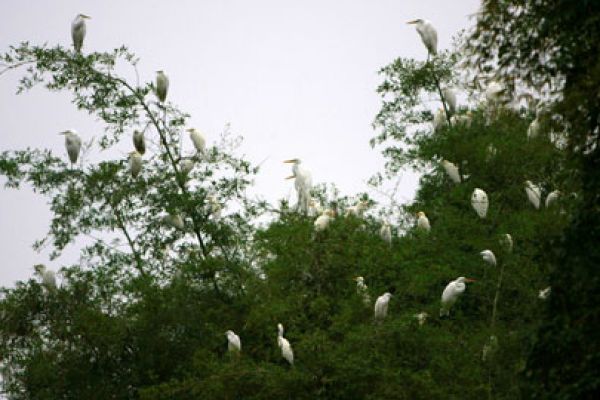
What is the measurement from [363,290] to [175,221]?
2.19m

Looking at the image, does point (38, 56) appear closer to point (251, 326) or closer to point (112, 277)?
point (112, 277)

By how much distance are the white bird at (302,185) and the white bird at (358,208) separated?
0.44 meters

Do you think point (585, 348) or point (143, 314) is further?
point (143, 314)

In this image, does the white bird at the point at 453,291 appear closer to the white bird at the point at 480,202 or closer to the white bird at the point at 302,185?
the white bird at the point at 480,202

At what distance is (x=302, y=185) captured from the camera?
1265 cm

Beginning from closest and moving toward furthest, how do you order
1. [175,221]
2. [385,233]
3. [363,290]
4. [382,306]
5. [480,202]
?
[382,306]
[363,290]
[480,202]
[175,221]
[385,233]

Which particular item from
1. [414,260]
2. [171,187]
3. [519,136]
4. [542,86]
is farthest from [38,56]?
[542,86]

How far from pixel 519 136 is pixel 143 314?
4013 millimetres

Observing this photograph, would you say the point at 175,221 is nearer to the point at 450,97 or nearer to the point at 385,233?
the point at 385,233

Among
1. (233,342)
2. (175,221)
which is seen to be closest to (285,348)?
(233,342)

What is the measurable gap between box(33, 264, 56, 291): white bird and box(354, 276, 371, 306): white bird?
300 centimetres

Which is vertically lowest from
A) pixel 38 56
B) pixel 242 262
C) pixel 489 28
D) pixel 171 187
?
pixel 489 28

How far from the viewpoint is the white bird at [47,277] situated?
38.1 feet

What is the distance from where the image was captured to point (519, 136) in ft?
39.7
